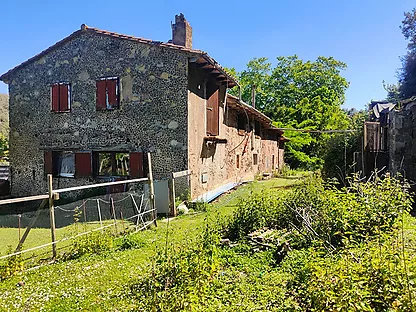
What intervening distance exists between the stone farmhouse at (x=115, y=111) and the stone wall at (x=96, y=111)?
35 mm

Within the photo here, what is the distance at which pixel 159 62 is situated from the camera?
11641mm

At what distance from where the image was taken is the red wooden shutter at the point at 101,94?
1238cm

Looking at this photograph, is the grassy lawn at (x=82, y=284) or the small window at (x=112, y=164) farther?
the small window at (x=112, y=164)

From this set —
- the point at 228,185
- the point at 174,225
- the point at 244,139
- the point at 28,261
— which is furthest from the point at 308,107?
the point at 28,261

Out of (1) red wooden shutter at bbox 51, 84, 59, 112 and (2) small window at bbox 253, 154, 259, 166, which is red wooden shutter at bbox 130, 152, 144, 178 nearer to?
(1) red wooden shutter at bbox 51, 84, 59, 112

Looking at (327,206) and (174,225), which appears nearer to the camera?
(327,206)

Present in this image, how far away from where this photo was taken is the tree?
32.5 metres

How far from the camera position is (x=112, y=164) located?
42.4 ft

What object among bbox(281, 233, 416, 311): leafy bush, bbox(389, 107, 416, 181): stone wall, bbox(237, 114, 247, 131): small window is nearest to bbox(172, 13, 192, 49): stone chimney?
bbox(237, 114, 247, 131): small window

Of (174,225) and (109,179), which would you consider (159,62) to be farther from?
(174,225)

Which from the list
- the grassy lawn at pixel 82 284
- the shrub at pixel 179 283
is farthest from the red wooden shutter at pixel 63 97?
the shrub at pixel 179 283

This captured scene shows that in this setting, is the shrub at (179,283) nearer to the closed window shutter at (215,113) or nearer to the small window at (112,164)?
the small window at (112,164)

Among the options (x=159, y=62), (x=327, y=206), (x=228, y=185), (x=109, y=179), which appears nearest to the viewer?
(x=327, y=206)

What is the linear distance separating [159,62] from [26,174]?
24.3 ft
